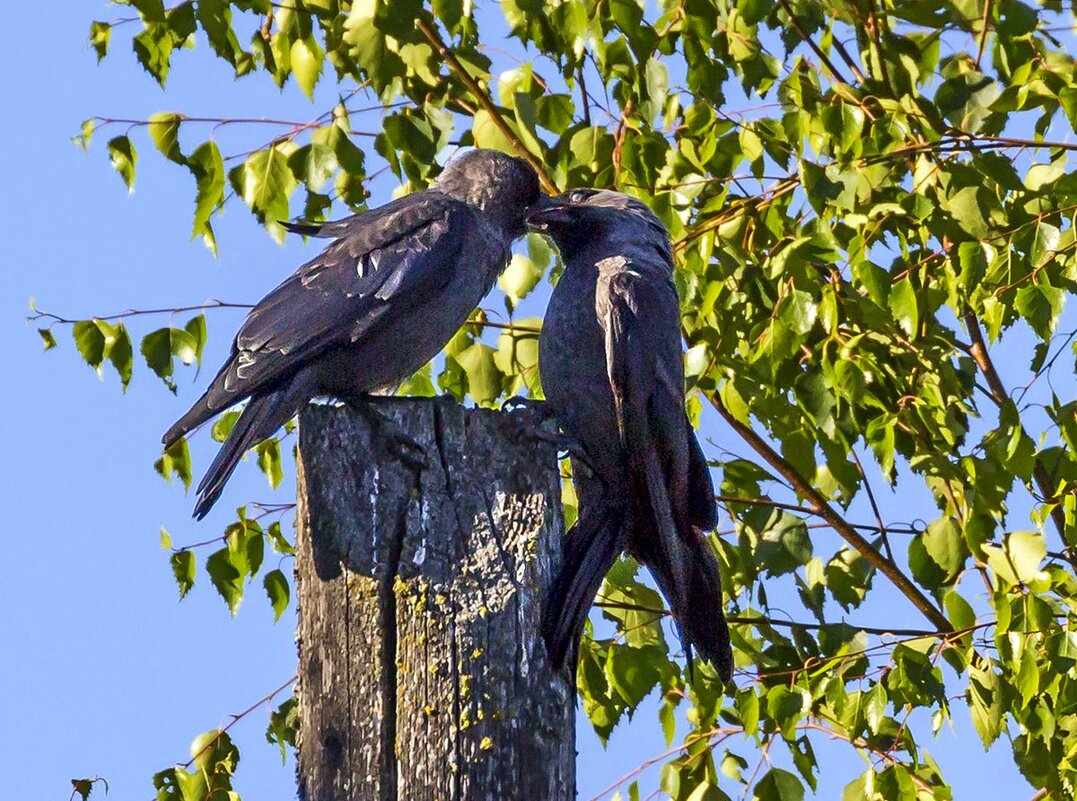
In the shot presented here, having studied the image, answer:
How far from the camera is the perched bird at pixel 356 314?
348 cm

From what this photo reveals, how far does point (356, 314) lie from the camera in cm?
364

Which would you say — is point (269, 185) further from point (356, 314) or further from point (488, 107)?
point (356, 314)

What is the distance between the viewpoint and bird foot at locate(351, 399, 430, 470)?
9.09 ft

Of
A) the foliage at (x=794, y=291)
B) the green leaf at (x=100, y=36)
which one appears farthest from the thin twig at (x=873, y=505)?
the green leaf at (x=100, y=36)

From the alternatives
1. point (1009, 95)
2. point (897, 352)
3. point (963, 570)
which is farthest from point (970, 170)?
point (963, 570)

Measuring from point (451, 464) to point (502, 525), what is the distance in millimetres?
143

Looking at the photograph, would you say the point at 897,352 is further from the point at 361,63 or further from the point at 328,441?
the point at 328,441

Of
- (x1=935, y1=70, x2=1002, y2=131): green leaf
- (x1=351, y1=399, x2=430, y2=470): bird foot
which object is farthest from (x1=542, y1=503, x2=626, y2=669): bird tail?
(x1=935, y1=70, x2=1002, y2=131): green leaf

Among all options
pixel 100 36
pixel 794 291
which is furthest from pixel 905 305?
pixel 100 36

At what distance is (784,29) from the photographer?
207 inches

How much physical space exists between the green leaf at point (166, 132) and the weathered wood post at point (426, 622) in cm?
237

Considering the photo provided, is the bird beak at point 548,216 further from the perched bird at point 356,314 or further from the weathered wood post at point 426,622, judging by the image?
the weathered wood post at point 426,622

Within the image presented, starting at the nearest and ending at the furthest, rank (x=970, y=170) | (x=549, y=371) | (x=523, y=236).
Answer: (x=549, y=371) → (x=523, y=236) → (x=970, y=170)

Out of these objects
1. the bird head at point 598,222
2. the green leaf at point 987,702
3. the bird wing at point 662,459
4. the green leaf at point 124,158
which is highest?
the green leaf at point 124,158
